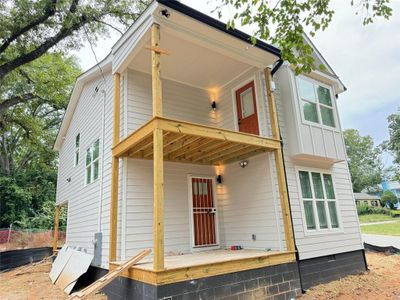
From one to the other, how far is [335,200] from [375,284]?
2253 millimetres

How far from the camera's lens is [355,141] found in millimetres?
50281

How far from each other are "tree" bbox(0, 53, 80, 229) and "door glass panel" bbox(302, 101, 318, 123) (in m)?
12.8

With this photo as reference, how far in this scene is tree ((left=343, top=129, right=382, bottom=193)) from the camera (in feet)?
155

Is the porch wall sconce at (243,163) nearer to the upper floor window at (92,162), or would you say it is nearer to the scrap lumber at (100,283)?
the scrap lumber at (100,283)

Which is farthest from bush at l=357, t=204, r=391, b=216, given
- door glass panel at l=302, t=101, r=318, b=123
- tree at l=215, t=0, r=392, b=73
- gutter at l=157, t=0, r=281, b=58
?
tree at l=215, t=0, r=392, b=73

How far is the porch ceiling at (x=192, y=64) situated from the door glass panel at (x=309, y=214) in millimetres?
4128

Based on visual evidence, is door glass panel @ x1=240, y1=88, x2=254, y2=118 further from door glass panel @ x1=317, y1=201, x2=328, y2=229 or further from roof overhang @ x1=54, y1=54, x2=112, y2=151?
roof overhang @ x1=54, y1=54, x2=112, y2=151

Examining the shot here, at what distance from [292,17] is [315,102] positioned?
368 centimetres

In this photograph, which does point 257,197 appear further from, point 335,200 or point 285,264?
point 335,200

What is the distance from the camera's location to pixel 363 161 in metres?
49.3

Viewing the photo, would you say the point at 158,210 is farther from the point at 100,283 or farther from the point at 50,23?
the point at 50,23

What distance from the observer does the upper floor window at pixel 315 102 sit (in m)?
7.79

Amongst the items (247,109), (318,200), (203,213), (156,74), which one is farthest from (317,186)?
(156,74)

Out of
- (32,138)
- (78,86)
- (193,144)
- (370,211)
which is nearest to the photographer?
(193,144)
